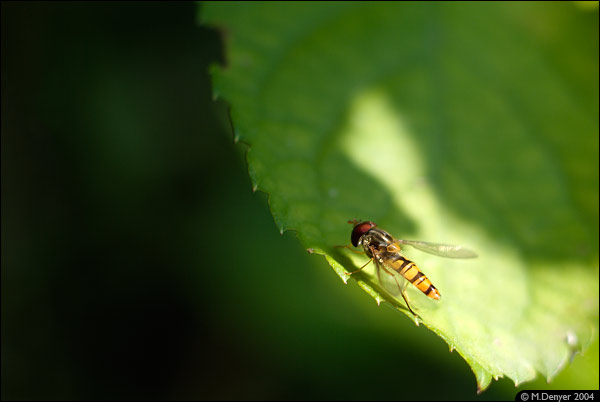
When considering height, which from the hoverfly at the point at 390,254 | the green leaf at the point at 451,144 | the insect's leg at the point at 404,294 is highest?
the green leaf at the point at 451,144

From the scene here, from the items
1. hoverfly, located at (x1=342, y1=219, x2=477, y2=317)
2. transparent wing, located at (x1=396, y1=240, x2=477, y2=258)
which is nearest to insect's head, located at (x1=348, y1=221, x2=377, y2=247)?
hoverfly, located at (x1=342, y1=219, x2=477, y2=317)

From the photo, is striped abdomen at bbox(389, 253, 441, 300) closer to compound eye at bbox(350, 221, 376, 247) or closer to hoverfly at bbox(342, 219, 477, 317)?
hoverfly at bbox(342, 219, 477, 317)

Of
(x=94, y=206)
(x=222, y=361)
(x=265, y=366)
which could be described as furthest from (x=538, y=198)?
(x=94, y=206)

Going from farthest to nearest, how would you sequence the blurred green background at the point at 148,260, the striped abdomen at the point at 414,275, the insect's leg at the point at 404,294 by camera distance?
the blurred green background at the point at 148,260
the striped abdomen at the point at 414,275
the insect's leg at the point at 404,294

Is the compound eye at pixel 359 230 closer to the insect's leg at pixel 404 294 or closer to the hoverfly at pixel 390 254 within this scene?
the hoverfly at pixel 390 254

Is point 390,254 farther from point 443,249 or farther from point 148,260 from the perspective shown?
point 148,260

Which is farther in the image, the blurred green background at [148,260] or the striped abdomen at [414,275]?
the blurred green background at [148,260]

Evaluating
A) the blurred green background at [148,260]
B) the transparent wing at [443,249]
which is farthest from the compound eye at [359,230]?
the blurred green background at [148,260]
